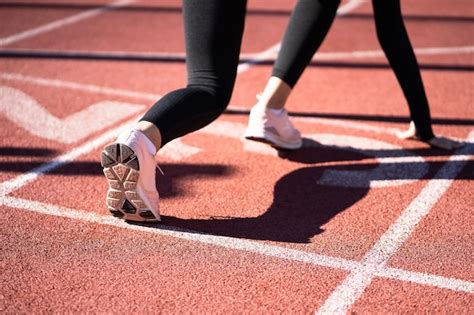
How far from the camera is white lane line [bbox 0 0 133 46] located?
22.1 feet

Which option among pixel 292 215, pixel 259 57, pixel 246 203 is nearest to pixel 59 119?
pixel 246 203

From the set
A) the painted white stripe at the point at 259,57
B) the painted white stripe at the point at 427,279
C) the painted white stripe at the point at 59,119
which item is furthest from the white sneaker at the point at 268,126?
the painted white stripe at the point at 259,57

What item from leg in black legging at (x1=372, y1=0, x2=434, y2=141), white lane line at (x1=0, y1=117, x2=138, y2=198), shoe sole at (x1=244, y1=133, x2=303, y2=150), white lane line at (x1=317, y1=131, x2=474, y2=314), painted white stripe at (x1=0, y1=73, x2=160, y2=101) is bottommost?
white lane line at (x1=0, y1=117, x2=138, y2=198)

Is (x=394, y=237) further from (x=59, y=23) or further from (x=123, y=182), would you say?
(x=59, y=23)

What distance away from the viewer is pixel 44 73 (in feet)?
19.0

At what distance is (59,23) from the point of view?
7320mm

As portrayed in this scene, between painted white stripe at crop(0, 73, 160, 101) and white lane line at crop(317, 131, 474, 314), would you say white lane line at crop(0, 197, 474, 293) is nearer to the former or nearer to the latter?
white lane line at crop(317, 131, 474, 314)

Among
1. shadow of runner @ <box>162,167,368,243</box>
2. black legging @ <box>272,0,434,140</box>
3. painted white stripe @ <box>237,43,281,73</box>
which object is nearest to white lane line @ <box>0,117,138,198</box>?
shadow of runner @ <box>162,167,368,243</box>

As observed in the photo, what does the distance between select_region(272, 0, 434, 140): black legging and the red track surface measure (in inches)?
16.3

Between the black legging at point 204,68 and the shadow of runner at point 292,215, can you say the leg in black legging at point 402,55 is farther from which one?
the black legging at point 204,68

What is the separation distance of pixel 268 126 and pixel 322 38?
1.97ft

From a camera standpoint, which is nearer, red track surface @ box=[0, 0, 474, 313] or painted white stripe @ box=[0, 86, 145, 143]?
red track surface @ box=[0, 0, 474, 313]

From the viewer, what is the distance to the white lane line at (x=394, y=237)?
2.92 meters

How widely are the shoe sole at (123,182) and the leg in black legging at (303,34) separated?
1.26 meters
